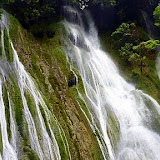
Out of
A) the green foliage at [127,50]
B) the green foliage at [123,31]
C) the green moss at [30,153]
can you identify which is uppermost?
the green foliage at [123,31]

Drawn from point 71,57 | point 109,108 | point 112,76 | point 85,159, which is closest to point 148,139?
point 109,108

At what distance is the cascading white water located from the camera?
11.6 m

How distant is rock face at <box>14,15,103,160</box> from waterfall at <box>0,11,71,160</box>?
74 centimetres

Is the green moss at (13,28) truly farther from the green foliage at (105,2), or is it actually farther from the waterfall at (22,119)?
the green foliage at (105,2)

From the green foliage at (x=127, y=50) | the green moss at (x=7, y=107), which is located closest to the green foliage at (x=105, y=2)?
the green foliage at (x=127, y=50)

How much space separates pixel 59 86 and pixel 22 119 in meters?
4.74

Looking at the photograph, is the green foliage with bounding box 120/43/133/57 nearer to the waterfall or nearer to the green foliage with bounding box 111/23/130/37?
the green foliage with bounding box 111/23/130/37

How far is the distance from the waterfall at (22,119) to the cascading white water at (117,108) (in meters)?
3.41

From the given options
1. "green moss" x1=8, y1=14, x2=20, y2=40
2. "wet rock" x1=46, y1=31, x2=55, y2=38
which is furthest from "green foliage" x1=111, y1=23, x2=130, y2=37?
"green moss" x1=8, y1=14, x2=20, y2=40

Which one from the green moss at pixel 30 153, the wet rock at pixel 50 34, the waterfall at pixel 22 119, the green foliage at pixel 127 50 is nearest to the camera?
the green moss at pixel 30 153

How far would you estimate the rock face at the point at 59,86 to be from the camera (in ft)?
32.9

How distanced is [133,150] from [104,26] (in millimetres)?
18276

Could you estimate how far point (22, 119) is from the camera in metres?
8.09

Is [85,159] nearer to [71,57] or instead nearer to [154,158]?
[154,158]
